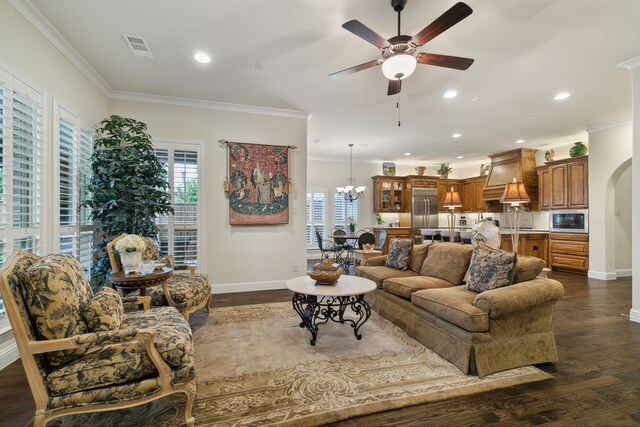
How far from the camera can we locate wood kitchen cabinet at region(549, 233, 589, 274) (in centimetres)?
598

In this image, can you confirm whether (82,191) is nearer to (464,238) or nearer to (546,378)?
(546,378)

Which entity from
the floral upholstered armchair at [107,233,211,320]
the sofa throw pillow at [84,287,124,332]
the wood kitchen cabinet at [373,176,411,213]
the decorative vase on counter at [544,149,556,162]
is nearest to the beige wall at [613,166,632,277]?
the decorative vase on counter at [544,149,556,162]

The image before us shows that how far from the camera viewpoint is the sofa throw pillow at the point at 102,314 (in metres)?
1.67

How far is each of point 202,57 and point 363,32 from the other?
202 cm

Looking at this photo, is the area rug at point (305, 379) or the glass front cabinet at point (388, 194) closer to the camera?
the area rug at point (305, 379)

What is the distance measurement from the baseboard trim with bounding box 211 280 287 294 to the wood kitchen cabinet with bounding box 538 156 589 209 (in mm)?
6363

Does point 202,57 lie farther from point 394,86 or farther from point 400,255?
point 400,255

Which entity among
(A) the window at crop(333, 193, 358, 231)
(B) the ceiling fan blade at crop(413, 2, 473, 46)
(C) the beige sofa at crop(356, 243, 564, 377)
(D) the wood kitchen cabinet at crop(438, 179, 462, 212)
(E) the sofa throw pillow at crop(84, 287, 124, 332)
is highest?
(B) the ceiling fan blade at crop(413, 2, 473, 46)

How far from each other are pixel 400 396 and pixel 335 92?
3721mm

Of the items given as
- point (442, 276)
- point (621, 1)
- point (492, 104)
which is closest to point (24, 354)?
point (442, 276)

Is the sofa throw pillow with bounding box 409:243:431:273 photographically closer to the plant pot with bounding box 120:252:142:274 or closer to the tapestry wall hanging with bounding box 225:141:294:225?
the tapestry wall hanging with bounding box 225:141:294:225

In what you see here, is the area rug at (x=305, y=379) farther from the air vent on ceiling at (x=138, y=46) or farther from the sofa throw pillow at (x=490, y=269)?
the air vent on ceiling at (x=138, y=46)

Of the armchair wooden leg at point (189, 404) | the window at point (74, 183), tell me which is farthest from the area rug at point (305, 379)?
the window at point (74, 183)

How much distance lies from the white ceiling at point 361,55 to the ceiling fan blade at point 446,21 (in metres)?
0.36
